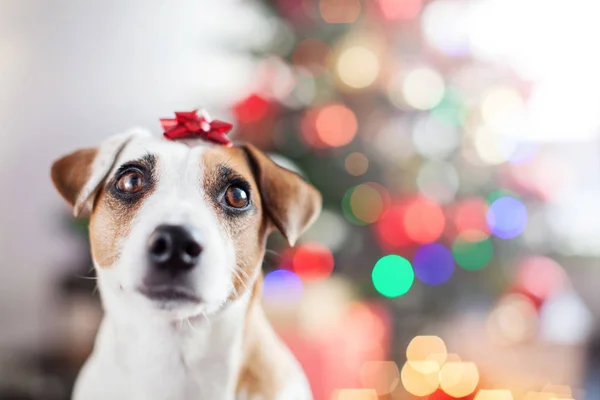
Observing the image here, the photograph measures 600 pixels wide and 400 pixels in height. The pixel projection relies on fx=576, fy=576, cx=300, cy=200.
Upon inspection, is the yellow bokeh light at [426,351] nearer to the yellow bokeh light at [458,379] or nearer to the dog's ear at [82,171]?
the yellow bokeh light at [458,379]

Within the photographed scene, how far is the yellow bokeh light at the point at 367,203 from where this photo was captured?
1608mm

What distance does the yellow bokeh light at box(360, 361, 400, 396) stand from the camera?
5.36ft

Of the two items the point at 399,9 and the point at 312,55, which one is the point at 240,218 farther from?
the point at 399,9

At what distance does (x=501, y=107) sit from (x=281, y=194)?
149 cm

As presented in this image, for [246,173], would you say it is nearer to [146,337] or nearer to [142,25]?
[146,337]

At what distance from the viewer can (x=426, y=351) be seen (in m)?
1.90

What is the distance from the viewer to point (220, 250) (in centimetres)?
57

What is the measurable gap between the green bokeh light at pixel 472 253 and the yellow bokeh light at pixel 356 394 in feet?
1.68

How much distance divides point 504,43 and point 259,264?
1.70 meters

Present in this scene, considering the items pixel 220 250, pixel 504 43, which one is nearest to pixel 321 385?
pixel 220 250

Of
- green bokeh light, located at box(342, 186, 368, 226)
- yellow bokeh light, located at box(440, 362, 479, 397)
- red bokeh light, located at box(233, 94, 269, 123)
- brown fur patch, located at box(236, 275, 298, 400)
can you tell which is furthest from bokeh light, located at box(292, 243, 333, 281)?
brown fur patch, located at box(236, 275, 298, 400)

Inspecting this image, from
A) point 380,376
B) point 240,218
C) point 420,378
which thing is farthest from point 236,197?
point 420,378

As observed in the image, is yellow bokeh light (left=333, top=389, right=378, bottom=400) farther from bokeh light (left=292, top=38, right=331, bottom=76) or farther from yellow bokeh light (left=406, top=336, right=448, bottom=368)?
bokeh light (left=292, top=38, right=331, bottom=76)

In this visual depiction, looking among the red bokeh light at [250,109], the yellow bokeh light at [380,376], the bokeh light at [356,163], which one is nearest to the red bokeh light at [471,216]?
the bokeh light at [356,163]
